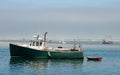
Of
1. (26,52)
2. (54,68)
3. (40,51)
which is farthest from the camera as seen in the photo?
(26,52)

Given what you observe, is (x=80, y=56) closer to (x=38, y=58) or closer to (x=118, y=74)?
(x=38, y=58)

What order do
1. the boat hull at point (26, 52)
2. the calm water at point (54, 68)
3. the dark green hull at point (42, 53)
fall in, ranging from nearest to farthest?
the calm water at point (54, 68) < the boat hull at point (26, 52) < the dark green hull at point (42, 53)

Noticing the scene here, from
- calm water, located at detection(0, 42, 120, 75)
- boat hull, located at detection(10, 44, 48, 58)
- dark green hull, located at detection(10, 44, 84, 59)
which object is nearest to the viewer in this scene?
calm water, located at detection(0, 42, 120, 75)

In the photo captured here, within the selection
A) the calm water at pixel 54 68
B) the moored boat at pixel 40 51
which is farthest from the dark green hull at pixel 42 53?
the calm water at pixel 54 68

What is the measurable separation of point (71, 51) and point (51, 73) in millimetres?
30743

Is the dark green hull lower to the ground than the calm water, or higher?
higher

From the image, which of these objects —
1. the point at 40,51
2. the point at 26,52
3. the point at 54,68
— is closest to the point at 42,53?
the point at 40,51

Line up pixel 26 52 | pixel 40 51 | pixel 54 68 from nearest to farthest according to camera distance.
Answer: pixel 54 68, pixel 40 51, pixel 26 52

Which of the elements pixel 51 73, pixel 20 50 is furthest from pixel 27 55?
pixel 51 73

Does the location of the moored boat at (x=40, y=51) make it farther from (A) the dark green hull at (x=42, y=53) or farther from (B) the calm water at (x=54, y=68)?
(B) the calm water at (x=54, y=68)

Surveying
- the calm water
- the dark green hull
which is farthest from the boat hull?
the calm water

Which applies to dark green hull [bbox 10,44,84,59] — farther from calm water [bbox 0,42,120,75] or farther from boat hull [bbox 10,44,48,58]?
calm water [bbox 0,42,120,75]

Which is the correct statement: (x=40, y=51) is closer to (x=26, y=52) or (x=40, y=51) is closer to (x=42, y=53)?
(x=42, y=53)

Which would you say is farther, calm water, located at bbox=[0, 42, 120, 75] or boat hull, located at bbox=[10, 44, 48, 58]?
boat hull, located at bbox=[10, 44, 48, 58]
